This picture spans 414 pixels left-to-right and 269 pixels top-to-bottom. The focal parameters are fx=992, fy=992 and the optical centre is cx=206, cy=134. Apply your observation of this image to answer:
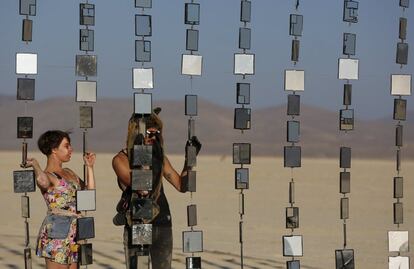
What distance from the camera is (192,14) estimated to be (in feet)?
19.1

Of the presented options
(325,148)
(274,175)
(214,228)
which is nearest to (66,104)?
(325,148)

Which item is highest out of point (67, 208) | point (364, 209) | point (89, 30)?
point (89, 30)

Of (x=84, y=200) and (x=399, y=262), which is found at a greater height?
(x=84, y=200)

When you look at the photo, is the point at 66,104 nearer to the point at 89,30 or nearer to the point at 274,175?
the point at 274,175

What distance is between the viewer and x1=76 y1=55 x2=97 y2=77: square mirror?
18.5 feet

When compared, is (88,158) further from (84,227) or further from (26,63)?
(26,63)

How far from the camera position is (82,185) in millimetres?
5922

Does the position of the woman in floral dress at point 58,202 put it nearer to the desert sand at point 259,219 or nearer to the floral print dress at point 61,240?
the floral print dress at point 61,240

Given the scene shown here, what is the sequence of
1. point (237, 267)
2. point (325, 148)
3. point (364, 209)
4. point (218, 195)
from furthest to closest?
point (325, 148) < point (218, 195) < point (364, 209) < point (237, 267)

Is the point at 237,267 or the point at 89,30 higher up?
the point at 89,30

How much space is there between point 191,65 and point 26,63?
946 millimetres

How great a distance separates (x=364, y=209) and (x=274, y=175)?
10116mm

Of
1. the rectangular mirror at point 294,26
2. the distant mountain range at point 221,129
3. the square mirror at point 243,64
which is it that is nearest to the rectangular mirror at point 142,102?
the square mirror at point 243,64

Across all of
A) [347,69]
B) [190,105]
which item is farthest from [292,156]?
[190,105]
